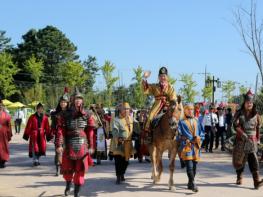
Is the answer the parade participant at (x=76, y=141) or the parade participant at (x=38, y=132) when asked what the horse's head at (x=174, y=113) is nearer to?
the parade participant at (x=76, y=141)

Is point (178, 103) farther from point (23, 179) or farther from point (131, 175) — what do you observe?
point (23, 179)

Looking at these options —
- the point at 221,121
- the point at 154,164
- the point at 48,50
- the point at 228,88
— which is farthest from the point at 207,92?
the point at 154,164

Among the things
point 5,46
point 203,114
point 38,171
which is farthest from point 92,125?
point 5,46

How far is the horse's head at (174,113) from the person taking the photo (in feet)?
29.8

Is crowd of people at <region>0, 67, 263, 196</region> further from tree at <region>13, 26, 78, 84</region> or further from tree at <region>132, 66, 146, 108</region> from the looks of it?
tree at <region>13, 26, 78, 84</region>

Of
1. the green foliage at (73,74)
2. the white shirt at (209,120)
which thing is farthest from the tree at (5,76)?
the white shirt at (209,120)

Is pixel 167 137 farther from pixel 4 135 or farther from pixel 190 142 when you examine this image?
pixel 4 135

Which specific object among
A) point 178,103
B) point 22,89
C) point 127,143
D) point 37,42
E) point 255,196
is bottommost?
point 255,196

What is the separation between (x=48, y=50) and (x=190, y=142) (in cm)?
6854

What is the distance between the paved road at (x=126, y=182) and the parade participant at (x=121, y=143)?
397 mm

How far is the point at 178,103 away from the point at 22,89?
5941cm

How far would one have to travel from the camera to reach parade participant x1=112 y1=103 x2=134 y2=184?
33.1ft

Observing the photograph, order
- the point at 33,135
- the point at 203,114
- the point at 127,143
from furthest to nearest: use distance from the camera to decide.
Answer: the point at 203,114, the point at 33,135, the point at 127,143

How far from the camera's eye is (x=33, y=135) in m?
13.4
